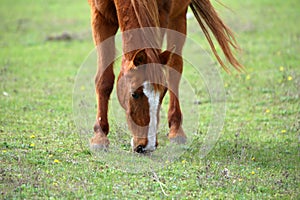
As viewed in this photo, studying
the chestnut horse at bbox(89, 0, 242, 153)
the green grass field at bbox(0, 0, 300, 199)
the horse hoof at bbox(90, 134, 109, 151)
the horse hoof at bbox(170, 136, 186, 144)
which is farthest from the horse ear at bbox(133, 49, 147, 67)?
the horse hoof at bbox(170, 136, 186, 144)

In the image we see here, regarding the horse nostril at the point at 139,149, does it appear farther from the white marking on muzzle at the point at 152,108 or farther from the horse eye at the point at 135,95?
the horse eye at the point at 135,95

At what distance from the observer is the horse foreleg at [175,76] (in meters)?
6.67

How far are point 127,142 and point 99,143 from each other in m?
0.34

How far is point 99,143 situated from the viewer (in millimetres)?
6066

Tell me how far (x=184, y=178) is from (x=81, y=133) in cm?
182

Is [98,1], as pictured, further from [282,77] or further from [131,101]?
[282,77]

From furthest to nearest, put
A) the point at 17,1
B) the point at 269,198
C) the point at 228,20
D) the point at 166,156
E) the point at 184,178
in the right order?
1. the point at 17,1
2. the point at 228,20
3. the point at 166,156
4. the point at 184,178
5. the point at 269,198

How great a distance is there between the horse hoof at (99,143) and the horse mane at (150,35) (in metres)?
1.19

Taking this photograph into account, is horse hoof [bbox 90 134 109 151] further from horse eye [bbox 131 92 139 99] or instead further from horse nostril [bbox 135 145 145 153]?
horse eye [bbox 131 92 139 99]

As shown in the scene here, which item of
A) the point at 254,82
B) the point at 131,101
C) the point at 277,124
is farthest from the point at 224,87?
the point at 131,101

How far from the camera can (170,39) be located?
6.80 metres

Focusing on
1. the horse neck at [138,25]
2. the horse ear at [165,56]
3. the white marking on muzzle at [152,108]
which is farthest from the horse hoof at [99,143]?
the horse ear at [165,56]

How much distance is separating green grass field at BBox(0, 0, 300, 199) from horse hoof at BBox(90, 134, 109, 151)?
0.12 metres

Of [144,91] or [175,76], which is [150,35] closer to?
[144,91]
